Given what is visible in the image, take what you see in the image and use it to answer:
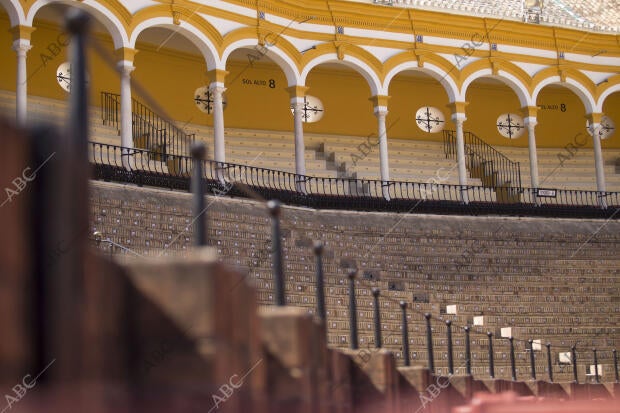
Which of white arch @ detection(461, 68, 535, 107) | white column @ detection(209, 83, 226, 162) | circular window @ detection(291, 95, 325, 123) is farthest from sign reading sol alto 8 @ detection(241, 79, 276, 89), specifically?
white arch @ detection(461, 68, 535, 107)

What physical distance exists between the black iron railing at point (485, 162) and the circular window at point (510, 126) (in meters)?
0.91

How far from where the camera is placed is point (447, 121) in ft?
88.5

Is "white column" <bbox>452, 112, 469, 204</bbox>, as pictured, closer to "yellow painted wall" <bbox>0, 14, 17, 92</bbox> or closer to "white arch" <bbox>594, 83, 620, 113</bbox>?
"white arch" <bbox>594, 83, 620, 113</bbox>

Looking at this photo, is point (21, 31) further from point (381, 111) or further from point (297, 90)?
point (381, 111)

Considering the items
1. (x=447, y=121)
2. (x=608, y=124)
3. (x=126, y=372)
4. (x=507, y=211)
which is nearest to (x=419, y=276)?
(x=507, y=211)

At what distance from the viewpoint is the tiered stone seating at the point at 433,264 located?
16266 mm

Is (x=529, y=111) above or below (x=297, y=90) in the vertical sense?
below

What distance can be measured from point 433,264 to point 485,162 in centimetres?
711

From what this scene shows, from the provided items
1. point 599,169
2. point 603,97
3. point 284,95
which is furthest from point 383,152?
point 603,97

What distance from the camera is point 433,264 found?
19828mm

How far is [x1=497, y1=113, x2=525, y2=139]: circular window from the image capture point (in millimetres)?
27641

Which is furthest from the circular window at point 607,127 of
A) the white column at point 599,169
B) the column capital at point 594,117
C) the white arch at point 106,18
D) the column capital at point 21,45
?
the column capital at point 21,45

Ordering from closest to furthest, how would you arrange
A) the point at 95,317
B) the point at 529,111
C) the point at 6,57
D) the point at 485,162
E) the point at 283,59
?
the point at 95,317
the point at 6,57
the point at 283,59
the point at 529,111
the point at 485,162

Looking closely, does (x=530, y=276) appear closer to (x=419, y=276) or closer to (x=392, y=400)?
(x=419, y=276)
